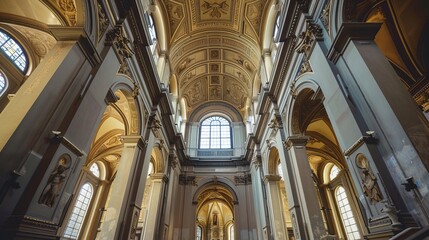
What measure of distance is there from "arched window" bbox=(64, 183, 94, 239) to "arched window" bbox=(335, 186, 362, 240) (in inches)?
606

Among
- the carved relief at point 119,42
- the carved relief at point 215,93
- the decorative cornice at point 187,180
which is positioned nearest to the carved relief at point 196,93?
the carved relief at point 215,93

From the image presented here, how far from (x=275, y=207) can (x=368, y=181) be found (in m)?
6.40

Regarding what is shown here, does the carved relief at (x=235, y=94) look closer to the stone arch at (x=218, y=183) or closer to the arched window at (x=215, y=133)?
the arched window at (x=215, y=133)

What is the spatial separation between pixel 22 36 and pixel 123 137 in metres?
5.31

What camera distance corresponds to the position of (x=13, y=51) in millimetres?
7543

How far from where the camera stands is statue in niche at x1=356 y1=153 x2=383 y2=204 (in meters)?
3.29

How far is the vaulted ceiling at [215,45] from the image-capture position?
35.7 feet

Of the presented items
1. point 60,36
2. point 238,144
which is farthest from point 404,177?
point 238,144

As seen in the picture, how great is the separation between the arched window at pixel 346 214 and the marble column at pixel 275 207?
18.0 feet

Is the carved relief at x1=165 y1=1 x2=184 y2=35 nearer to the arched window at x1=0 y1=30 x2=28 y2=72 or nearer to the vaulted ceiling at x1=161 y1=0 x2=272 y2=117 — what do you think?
the vaulted ceiling at x1=161 y1=0 x2=272 y2=117

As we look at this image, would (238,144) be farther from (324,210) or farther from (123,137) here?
(123,137)

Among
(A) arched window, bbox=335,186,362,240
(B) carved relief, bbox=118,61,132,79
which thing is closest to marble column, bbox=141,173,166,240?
(B) carved relief, bbox=118,61,132,79

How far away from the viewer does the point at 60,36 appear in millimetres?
4051

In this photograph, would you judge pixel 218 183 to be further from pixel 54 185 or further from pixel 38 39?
pixel 38 39
